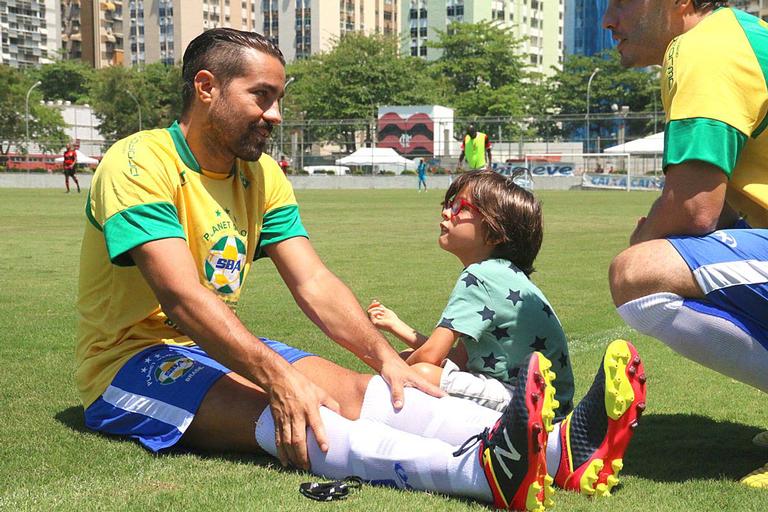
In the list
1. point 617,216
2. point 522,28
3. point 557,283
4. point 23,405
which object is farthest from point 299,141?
point 522,28

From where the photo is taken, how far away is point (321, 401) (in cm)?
309

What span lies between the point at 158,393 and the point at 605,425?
1468 mm

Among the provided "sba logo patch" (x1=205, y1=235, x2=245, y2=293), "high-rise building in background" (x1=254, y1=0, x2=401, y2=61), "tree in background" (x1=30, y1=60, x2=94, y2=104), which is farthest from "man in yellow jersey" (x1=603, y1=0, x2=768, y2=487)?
"high-rise building in background" (x1=254, y1=0, x2=401, y2=61)

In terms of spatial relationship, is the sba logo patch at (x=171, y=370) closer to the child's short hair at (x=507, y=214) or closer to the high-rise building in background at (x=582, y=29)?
the child's short hair at (x=507, y=214)

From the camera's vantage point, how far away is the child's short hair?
12.1 ft

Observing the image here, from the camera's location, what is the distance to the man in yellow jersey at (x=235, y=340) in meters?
2.88

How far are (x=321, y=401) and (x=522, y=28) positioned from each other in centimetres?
13081

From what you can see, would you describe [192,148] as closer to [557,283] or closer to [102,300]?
[102,300]

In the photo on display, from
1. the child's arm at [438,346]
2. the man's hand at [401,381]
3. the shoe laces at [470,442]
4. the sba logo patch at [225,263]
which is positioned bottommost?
the shoe laces at [470,442]

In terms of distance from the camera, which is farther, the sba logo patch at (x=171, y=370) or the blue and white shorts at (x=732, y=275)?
the sba logo patch at (x=171, y=370)

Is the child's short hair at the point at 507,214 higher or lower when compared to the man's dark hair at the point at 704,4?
lower

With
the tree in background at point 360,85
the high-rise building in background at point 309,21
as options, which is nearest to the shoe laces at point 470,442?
the tree in background at point 360,85

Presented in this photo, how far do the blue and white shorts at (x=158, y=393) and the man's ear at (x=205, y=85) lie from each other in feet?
2.91

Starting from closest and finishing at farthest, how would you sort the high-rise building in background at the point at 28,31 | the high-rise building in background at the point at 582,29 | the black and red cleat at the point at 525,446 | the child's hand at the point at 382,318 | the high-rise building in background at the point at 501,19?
the black and red cleat at the point at 525,446
the child's hand at the point at 382,318
the high-rise building in background at the point at 28,31
the high-rise building in background at the point at 501,19
the high-rise building in background at the point at 582,29
